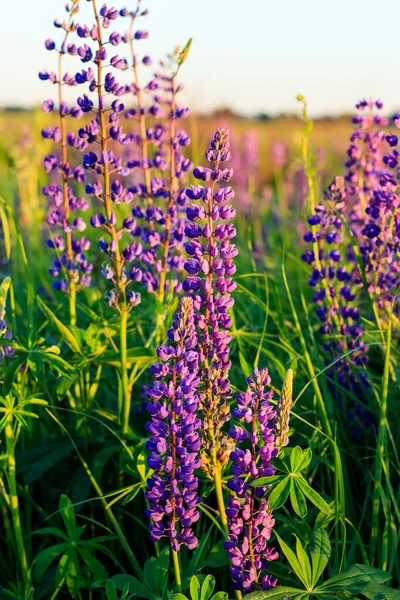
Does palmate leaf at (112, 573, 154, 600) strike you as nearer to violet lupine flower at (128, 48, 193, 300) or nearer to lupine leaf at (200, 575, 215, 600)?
lupine leaf at (200, 575, 215, 600)

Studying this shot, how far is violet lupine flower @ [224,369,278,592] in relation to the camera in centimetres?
173

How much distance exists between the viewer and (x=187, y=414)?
5.63 ft

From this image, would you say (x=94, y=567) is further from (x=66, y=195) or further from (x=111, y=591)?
(x=66, y=195)

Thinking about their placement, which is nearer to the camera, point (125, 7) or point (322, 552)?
point (322, 552)

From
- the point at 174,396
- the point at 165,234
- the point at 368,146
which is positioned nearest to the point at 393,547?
the point at 174,396

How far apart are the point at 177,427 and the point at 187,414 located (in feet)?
0.13

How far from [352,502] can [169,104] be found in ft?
6.13

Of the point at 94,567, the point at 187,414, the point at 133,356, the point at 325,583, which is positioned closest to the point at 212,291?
the point at 187,414

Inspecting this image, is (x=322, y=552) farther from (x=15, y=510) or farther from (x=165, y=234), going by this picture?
(x=165, y=234)

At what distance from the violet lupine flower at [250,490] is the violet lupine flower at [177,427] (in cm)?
10

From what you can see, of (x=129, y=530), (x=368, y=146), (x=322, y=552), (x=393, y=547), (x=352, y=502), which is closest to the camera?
(x=322, y=552)

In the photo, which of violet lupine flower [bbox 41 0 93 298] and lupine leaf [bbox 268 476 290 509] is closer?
lupine leaf [bbox 268 476 290 509]

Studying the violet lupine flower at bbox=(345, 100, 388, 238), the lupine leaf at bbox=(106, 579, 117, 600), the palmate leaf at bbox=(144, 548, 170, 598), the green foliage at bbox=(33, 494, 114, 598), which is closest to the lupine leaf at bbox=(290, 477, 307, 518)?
the palmate leaf at bbox=(144, 548, 170, 598)

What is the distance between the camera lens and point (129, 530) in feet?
8.34
